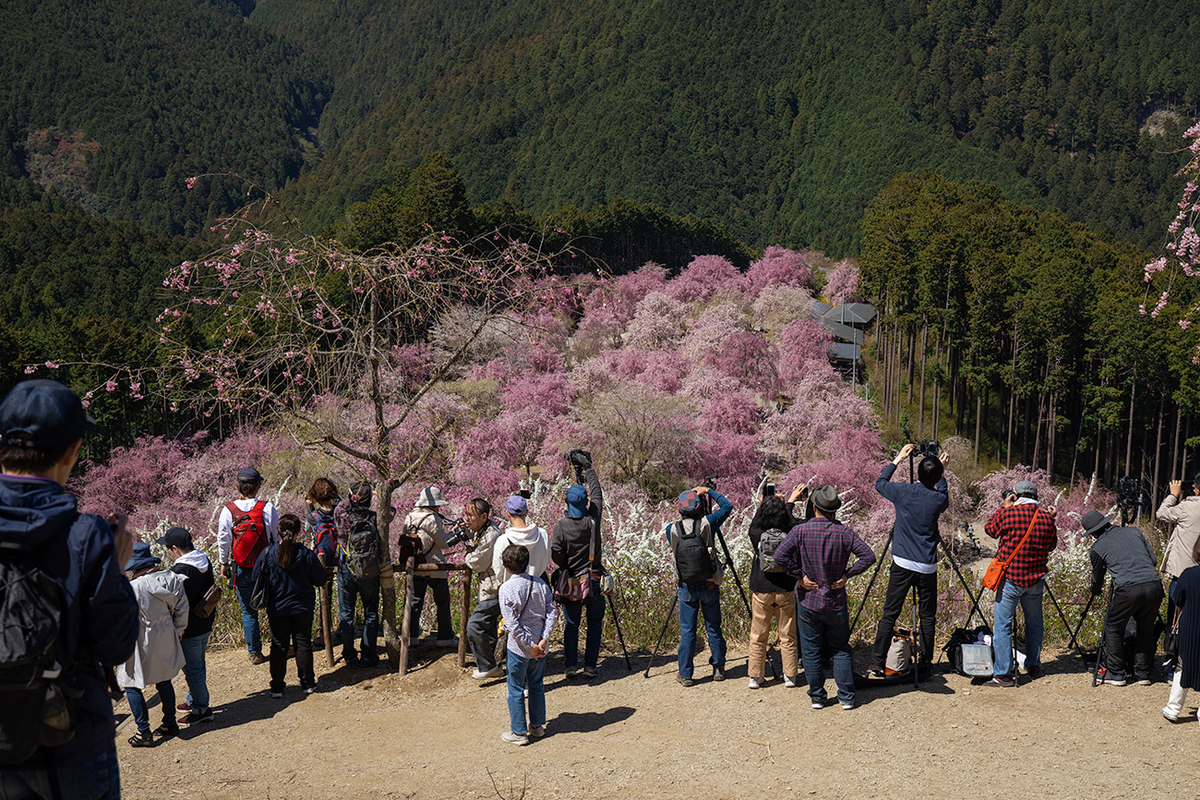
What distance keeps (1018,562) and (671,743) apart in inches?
122

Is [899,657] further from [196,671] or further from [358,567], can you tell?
[196,671]

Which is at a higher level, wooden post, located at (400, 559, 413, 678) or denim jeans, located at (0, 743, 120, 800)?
denim jeans, located at (0, 743, 120, 800)

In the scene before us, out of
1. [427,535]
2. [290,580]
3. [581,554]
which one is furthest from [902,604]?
[290,580]

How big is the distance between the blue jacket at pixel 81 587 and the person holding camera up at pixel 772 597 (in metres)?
4.77

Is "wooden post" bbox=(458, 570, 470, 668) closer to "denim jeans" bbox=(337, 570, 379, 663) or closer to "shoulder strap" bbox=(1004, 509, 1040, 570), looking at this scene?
"denim jeans" bbox=(337, 570, 379, 663)

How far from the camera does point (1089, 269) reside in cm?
3712

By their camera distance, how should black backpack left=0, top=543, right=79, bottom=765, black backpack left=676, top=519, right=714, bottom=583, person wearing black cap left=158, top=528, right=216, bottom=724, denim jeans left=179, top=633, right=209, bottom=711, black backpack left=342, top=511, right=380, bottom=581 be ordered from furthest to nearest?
black backpack left=342, top=511, right=380, bottom=581
black backpack left=676, top=519, right=714, bottom=583
denim jeans left=179, top=633, right=209, bottom=711
person wearing black cap left=158, top=528, right=216, bottom=724
black backpack left=0, top=543, right=79, bottom=765

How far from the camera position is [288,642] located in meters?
7.12

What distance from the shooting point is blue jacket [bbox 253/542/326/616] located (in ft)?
22.7

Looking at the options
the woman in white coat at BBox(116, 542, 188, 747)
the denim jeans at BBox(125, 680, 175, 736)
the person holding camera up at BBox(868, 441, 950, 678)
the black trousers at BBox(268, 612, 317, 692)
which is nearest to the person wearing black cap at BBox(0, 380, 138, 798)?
the woman in white coat at BBox(116, 542, 188, 747)

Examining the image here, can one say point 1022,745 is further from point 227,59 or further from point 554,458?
point 227,59

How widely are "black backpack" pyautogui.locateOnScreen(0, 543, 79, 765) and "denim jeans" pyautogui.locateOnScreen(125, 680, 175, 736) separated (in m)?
3.53

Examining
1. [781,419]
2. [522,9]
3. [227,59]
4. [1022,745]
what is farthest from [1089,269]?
[227,59]

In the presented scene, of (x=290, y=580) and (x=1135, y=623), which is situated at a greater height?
(x=290, y=580)
